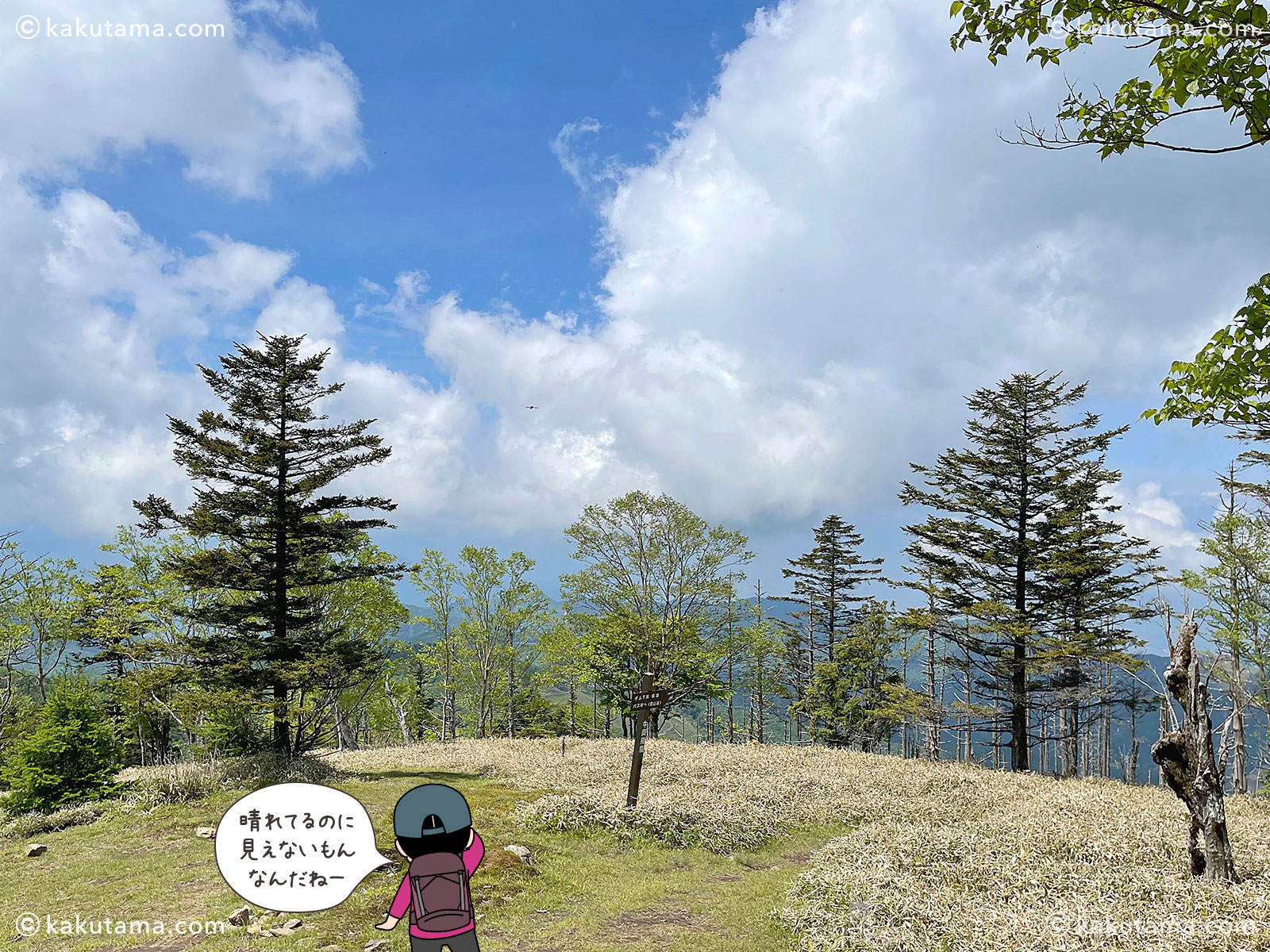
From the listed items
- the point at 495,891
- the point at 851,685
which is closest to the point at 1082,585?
the point at 851,685

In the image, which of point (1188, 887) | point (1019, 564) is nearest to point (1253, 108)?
point (1188, 887)

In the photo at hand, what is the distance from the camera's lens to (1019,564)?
2252 centimetres

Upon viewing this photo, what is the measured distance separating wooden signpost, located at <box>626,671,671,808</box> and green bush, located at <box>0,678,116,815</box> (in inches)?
493

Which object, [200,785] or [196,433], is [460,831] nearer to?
[200,785]

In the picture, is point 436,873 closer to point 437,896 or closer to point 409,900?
point 437,896

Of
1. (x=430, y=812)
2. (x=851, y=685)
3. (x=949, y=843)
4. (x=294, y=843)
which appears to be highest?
(x=430, y=812)

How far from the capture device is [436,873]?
4453 mm

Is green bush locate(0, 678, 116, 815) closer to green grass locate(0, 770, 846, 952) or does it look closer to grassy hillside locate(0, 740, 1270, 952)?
grassy hillside locate(0, 740, 1270, 952)

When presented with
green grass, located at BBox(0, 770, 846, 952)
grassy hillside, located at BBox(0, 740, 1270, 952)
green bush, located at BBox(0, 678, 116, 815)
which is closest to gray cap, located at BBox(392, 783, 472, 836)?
grassy hillside, located at BBox(0, 740, 1270, 952)

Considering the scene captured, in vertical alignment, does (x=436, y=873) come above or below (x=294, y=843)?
above

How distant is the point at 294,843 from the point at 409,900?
170 cm

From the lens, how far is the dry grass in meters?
6.94

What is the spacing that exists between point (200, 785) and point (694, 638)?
17604 mm

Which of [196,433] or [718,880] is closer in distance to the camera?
[718,880]
